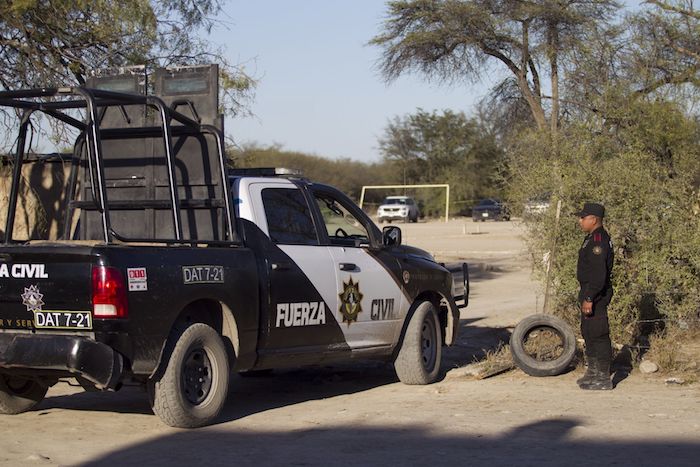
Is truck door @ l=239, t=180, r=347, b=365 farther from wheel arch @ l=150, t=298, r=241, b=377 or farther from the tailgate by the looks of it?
the tailgate

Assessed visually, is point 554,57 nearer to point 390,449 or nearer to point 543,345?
point 543,345

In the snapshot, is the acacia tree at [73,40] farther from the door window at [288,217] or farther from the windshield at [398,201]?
the windshield at [398,201]

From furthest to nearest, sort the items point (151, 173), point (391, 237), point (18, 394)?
point (391, 237) → point (151, 173) → point (18, 394)

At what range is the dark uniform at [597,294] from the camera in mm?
9336

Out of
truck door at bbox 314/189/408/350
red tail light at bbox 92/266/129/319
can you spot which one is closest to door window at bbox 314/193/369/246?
truck door at bbox 314/189/408/350

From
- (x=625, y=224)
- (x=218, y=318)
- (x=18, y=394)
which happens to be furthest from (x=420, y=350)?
(x=18, y=394)

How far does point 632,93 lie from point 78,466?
10413 millimetres

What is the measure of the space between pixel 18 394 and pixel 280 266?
2.31m

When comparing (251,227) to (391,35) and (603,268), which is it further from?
(391,35)

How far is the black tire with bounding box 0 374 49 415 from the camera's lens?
27.0 feet

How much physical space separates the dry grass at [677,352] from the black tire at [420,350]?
2191mm

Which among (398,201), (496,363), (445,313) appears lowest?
(496,363)

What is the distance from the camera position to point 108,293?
6.99 meters

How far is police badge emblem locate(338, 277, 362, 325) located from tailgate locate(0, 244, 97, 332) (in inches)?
103
